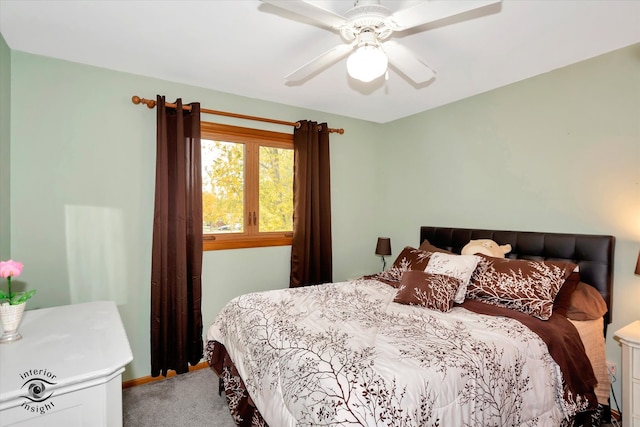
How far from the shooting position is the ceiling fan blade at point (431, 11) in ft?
4.46

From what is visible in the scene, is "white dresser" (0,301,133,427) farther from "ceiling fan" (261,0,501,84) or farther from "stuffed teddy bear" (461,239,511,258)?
"stuffed teddy bear" (461,239,511,258)

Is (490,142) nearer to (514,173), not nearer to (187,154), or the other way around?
(514,173)

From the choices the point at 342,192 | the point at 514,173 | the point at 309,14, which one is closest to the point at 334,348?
the point at 309,14

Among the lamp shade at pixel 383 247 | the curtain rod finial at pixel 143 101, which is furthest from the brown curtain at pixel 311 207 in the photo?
the curtain rod finial at pixel 143 101

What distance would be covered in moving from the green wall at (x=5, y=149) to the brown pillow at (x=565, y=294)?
3663mm

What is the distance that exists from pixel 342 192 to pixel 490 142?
1.65 metres

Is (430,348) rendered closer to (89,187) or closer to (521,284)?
(521,284)

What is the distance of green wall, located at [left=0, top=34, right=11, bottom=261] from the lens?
6.93ft

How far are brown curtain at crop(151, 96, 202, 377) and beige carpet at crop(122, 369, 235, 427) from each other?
0.13 metres

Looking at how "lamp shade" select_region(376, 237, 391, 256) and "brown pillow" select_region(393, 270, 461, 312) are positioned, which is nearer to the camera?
"brown pillow" select_region(393, 270, 461, 312)

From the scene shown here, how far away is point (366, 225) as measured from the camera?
4.14 metres

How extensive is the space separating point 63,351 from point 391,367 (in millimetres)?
1355

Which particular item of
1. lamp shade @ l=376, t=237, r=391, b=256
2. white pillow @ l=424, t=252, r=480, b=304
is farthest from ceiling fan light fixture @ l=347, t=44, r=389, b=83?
lamp shade @ l=376, t=237, r=391, b=256

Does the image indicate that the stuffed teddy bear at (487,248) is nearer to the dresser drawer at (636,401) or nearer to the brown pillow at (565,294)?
the brown pillow at (565,294)
